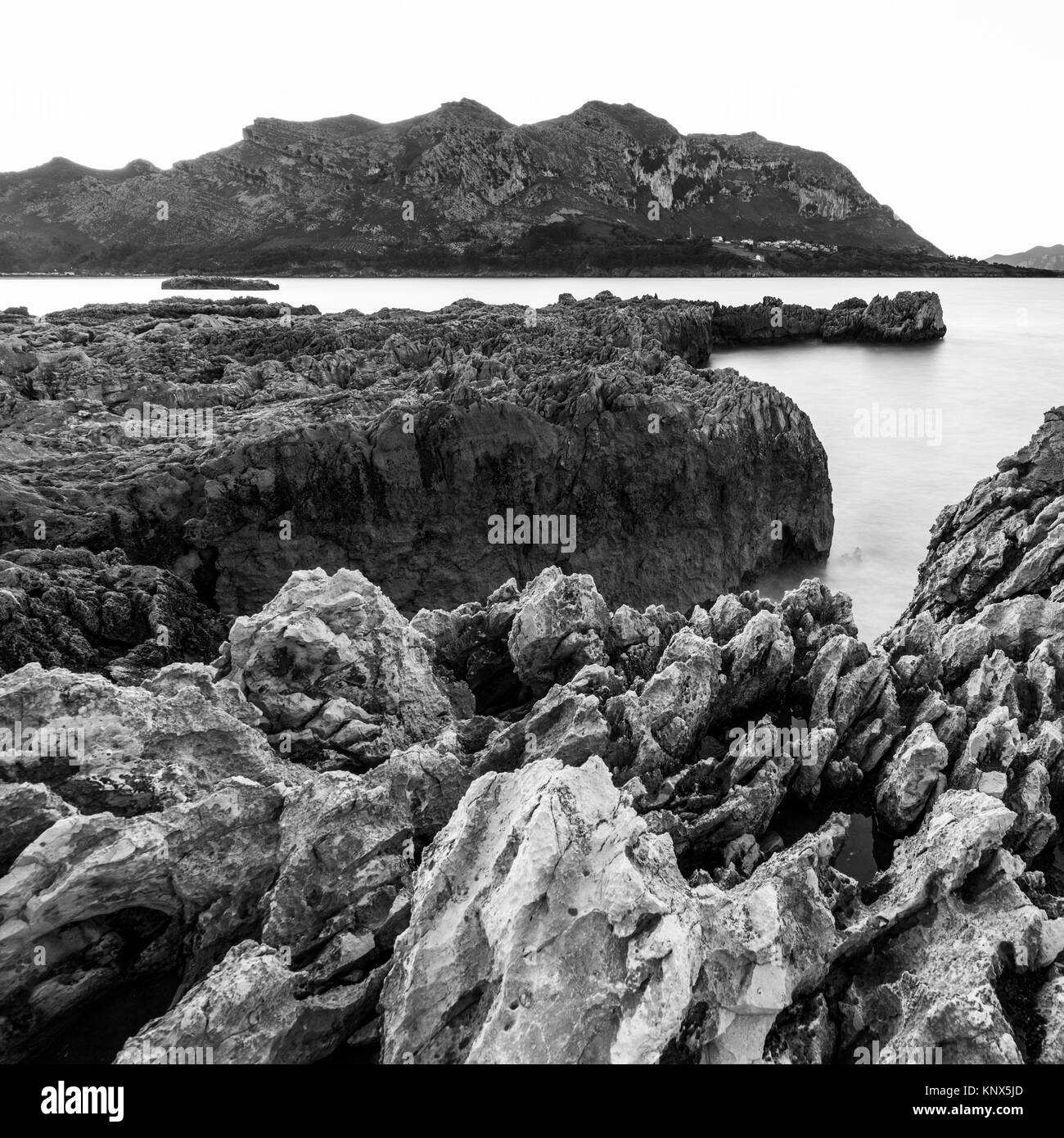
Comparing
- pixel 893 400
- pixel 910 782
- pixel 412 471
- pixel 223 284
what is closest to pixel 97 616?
pixel 412 471

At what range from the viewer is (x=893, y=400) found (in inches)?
1906

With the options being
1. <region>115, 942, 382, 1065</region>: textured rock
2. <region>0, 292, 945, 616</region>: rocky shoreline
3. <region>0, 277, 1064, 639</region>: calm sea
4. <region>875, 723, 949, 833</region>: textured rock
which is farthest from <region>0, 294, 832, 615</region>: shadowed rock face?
<region>115, 942, 382, 1065</region>: textured rock

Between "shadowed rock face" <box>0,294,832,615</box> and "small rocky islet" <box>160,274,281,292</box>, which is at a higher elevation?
"small rocky islet" <box>160,274,281,292</box>

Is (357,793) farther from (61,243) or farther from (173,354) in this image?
(61,243)

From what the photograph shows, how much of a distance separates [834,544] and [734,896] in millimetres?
23359

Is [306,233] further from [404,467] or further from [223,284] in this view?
[404,467]

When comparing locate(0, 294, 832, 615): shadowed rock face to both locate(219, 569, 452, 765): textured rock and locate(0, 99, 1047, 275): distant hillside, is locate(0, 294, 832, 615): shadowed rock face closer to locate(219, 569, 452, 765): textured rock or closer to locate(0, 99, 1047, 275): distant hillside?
locate(219, 569, 452, 765): textured rock

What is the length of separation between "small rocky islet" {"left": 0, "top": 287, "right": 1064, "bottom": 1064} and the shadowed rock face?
129 millimetres

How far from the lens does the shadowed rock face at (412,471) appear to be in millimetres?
18422

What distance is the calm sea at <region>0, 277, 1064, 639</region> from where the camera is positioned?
92.0 feet

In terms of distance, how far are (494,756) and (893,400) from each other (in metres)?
47.7

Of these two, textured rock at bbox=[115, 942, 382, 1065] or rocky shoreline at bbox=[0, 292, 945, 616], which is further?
rocky shoreline at bbox=[0, 292, 945, 616]

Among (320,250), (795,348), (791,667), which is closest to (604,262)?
(320,250)

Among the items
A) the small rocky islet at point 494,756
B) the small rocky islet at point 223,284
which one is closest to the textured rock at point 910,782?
the small rocky islet at point 494,756
